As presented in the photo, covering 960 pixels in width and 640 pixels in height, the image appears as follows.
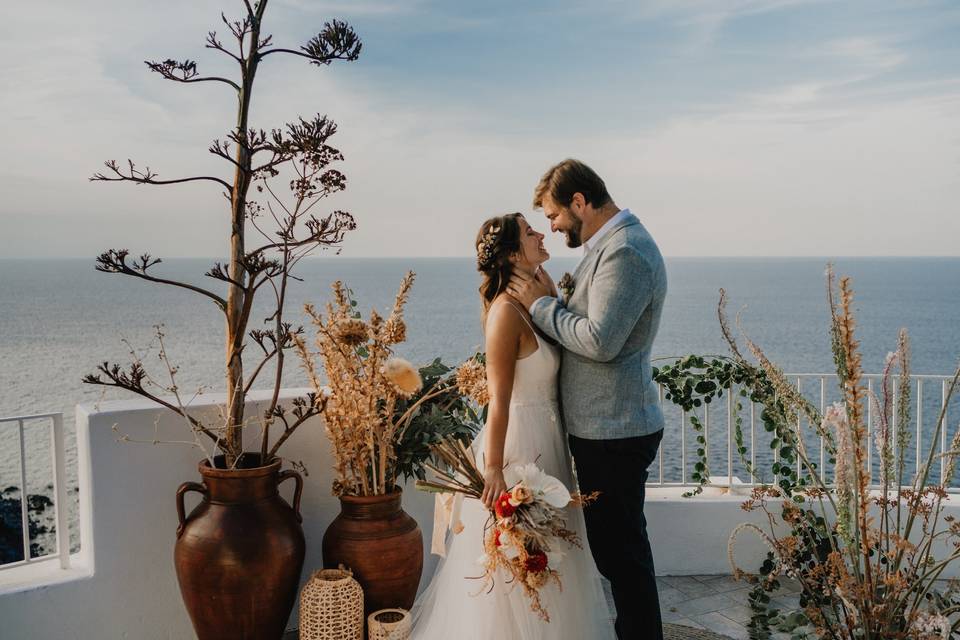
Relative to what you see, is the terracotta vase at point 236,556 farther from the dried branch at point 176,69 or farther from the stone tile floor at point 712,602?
the stone tile floor at point 712,602

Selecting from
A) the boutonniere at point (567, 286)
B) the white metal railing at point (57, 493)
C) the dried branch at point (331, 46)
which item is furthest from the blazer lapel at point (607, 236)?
the white metal railing at point (57, 493)

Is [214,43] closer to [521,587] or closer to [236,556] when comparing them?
[236,556]

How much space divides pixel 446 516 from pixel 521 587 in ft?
1.20

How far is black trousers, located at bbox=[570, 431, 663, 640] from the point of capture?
8.50 ft

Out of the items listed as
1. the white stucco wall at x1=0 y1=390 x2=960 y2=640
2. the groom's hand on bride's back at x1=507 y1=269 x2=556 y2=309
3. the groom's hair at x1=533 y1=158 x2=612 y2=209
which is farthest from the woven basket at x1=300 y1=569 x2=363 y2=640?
the groom's hair at x1=533 y1=158 x2=612 y2=209

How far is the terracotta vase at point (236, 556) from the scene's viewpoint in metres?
2.80

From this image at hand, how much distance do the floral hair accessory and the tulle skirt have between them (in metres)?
0.50

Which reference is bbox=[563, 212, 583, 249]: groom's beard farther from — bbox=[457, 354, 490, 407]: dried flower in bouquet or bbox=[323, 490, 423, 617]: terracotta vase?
bbox=[323, 490, 423, 617]: terracotta vase

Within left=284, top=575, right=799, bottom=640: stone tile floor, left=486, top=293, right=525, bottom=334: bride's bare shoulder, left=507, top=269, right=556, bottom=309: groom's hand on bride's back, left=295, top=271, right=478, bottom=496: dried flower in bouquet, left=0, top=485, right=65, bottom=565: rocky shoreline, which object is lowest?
left=0, top=485, right=65, bottom=565: rocky shoreline

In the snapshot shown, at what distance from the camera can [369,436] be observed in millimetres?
3035

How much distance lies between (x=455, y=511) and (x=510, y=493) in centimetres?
40

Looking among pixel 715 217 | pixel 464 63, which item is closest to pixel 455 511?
pixel 464 63

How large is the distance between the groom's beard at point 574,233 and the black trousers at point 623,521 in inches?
25.6

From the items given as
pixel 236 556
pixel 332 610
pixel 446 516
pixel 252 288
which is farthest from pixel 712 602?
pixel 252 288
